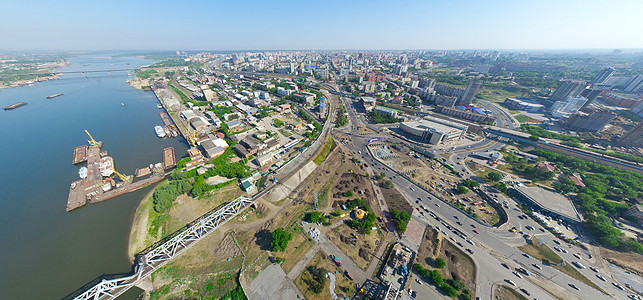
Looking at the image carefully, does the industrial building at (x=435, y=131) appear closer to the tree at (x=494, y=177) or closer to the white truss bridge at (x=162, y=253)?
the tree at (x=494, y=177)

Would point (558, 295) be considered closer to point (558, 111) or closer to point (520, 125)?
point (520, 125)

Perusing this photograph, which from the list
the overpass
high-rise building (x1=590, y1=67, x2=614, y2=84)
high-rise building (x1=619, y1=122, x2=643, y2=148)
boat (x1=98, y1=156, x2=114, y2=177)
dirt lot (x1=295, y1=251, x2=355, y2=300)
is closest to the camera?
dirt lot (x1=295, y1=251, x2=355, y2=300)

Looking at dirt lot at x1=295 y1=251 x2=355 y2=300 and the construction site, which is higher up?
the construction site

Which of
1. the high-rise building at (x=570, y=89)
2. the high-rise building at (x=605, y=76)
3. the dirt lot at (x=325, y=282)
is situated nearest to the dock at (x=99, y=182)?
the dirt lot at (x=325, y=282)

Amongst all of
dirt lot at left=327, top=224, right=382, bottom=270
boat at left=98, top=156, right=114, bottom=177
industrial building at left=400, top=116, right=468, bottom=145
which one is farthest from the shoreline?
industrial building at left=400, top=116, right=468, bottom=145

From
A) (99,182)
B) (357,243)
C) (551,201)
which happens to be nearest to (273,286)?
(357,243)

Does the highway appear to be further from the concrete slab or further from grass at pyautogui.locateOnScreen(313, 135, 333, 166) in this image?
the concrete slab

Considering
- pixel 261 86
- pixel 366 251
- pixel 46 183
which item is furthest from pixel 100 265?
pixel 261 86
